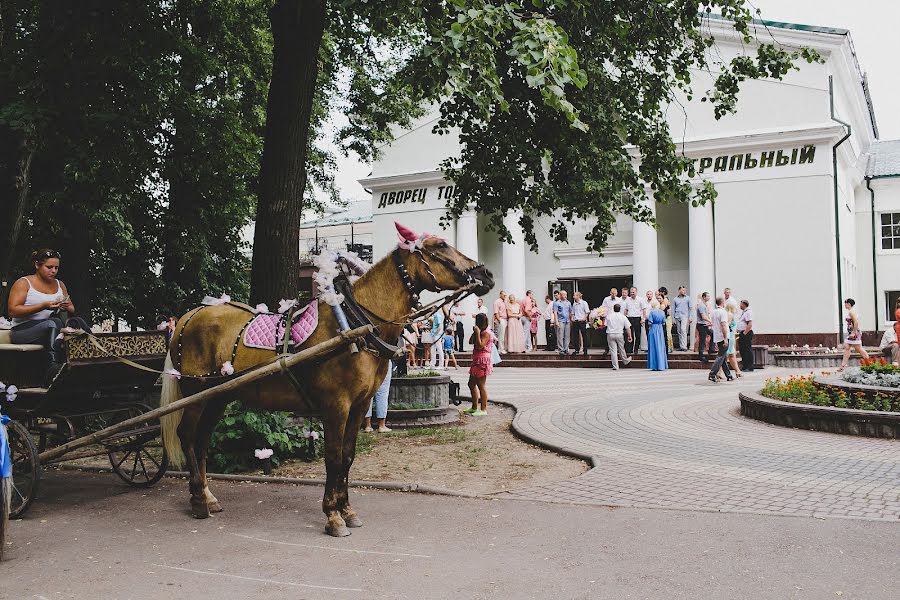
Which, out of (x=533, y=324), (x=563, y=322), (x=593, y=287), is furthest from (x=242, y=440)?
(x=593, y=287)

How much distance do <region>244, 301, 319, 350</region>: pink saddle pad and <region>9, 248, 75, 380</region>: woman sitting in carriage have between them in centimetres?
190

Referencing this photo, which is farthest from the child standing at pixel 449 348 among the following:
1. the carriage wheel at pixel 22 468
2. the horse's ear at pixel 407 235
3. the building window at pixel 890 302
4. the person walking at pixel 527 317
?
the building window at pixel 890 302

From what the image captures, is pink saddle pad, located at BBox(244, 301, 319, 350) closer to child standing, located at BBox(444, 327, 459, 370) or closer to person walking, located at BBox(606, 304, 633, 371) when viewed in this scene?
person walking, located at BBox(606, 304, 633, 371)

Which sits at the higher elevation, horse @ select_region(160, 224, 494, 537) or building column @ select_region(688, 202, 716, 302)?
building column @ select_region(688, 202, 716, 302)

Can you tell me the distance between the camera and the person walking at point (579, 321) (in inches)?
978

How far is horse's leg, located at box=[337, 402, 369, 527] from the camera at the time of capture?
20.2 feet

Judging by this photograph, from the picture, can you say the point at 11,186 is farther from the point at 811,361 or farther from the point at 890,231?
the point at 890,231

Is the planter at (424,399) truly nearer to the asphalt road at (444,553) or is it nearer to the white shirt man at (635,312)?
the asphalt road at (444,553)

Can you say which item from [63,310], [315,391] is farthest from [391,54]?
[315,391]

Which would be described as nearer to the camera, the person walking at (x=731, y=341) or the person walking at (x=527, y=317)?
the person walking at (x=731, y=341)

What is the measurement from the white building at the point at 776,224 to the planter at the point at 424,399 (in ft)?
49.8

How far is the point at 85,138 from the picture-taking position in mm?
11773

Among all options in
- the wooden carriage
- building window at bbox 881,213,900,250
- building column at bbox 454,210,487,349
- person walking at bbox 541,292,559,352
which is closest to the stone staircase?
person walking at bbox 541,292,559,352

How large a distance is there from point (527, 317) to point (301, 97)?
Result: 748 inches
